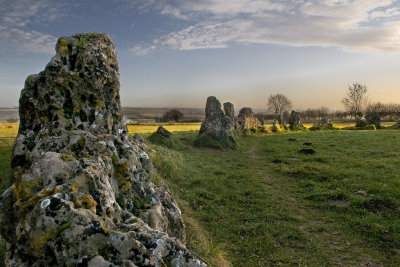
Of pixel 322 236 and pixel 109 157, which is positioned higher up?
pixel 109 157

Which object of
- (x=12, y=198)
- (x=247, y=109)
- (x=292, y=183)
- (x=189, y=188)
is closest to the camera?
(x=12, y=198)

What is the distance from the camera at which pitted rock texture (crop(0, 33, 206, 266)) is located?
124 inches

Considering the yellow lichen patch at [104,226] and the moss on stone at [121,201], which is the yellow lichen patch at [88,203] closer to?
the yellow lichen patch at [104,226]

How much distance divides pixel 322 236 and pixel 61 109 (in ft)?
24.6

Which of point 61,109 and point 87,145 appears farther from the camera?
point 61,109

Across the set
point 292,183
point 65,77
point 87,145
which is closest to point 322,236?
point 292,183

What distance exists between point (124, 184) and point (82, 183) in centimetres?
126

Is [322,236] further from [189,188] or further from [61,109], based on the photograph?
[61,109]

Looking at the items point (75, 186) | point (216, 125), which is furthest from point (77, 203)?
point (216, 125)

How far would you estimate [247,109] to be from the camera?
38344 millimetres

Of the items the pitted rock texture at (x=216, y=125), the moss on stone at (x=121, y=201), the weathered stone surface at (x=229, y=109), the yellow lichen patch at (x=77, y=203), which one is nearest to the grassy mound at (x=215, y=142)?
the pitted rock texture at (x=216, y=125)

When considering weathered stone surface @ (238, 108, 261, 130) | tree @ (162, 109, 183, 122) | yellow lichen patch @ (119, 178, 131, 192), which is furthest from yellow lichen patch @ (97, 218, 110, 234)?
tree @ (162, 109, 183, 122)

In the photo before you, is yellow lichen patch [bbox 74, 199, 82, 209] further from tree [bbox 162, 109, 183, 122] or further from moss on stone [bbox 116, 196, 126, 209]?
tree [bbox 162, 109, 183, 122]

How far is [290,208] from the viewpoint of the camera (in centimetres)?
960
